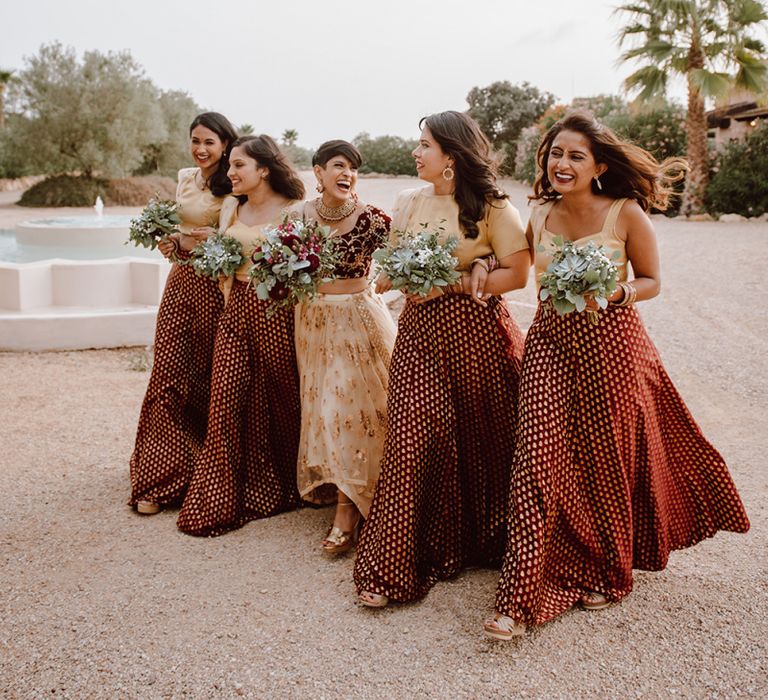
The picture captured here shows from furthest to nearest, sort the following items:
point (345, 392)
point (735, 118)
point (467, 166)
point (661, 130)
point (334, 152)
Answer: point (735, 118) → point (661, 130) → point (345, 392) → point (334, 152) → point (467, 166)

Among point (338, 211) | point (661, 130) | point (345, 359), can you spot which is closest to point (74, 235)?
point (338, 211)

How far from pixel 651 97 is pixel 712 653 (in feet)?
59.6

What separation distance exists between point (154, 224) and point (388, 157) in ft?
110

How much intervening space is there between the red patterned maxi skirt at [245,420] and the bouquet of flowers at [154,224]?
67 centimetres

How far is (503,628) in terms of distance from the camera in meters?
3.18

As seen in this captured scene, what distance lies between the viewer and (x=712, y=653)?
318 cm

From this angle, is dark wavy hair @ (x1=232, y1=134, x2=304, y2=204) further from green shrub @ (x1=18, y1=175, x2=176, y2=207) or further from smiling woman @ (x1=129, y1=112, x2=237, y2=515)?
green shrub @ (x1=18, y1=175, x2=176, y2=207)

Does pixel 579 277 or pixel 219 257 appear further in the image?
pixel 219 257

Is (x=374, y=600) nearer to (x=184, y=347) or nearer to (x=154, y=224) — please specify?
(x=184, y=347)

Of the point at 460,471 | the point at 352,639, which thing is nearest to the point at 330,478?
the point at 460,471

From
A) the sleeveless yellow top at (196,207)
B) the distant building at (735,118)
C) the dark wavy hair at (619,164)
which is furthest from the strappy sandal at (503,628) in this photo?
the distant building at (735,118)

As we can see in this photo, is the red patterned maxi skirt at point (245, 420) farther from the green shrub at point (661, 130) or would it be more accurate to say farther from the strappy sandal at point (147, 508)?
the green shrub at point (661, 130)

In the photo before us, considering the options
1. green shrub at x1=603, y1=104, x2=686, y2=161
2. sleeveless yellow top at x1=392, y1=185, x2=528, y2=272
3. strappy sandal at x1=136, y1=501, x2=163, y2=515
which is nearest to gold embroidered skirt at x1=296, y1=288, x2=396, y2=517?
sleeveless yellow top at x1=392, y1=185, x2=528, y2=272

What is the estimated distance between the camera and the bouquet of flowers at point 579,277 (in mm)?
3041
